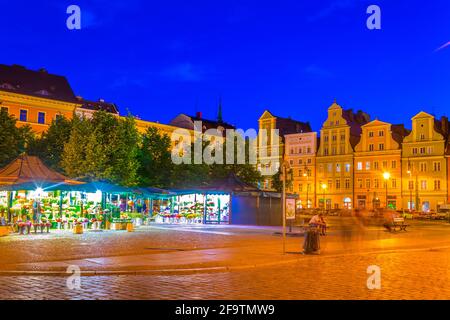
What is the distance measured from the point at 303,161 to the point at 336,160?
595 centimetres

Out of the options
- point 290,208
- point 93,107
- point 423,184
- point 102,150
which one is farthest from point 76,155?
point 423,184

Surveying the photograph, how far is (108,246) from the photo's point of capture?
831 inches

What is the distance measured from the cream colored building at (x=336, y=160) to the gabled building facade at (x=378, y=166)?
60.5 inches

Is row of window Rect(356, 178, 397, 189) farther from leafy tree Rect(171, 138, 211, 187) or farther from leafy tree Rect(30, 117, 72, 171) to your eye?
leafy tree Rect(30, 117, 72, 171)

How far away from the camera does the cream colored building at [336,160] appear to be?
82188mm

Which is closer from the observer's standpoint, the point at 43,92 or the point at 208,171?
the point at 208,171

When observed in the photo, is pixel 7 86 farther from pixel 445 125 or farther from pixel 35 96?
pixel 445 125

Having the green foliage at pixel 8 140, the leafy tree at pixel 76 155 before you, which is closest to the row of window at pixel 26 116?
the green foliage at pixel 8 140

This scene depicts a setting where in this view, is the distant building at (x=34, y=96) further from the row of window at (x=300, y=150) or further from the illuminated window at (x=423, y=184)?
the illuminated window at (x=423, y=184)

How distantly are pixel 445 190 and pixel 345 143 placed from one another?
1630 cm

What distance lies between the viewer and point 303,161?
87438 mm

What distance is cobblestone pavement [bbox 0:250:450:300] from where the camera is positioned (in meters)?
10.6
